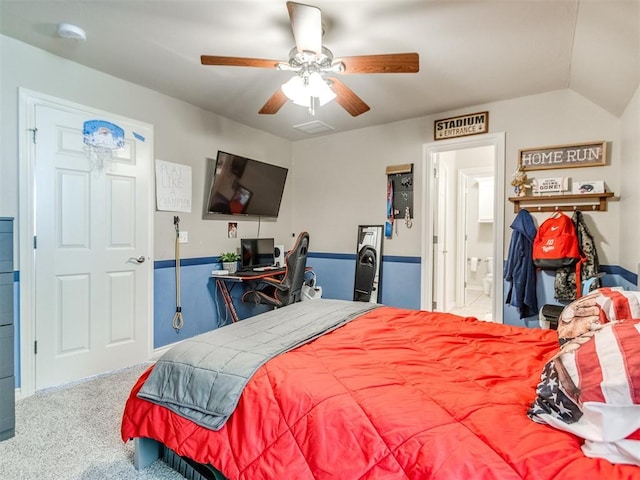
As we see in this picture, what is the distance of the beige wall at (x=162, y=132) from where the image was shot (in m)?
2.34

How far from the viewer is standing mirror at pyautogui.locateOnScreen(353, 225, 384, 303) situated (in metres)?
3.99

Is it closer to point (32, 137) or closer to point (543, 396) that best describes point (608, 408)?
point (543, 396)

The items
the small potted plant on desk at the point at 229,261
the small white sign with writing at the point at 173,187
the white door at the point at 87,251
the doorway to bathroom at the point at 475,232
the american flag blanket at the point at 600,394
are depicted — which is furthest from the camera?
the doorway to bathroom at the point at 475,232

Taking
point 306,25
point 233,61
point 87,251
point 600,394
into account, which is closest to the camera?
point 600,394

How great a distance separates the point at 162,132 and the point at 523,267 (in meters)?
3.58

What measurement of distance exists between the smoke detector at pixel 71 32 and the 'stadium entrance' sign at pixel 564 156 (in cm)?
364

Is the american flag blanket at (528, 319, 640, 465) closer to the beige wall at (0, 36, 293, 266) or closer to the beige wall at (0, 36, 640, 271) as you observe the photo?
the beige wall at (0, 36, 640, 271)

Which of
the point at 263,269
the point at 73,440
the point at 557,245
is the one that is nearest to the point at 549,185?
the point at 557,245

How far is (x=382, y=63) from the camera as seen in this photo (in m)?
1.97

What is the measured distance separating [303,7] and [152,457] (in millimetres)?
2340

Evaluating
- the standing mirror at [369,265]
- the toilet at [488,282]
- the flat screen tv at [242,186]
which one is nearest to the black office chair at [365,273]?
the standing mirror at [369,265]

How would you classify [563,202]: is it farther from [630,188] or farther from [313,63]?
[313,63]

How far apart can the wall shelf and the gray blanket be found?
2403 mm

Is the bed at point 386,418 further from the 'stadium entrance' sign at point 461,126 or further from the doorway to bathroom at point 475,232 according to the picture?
the doorway to bathroom at point 475,232
